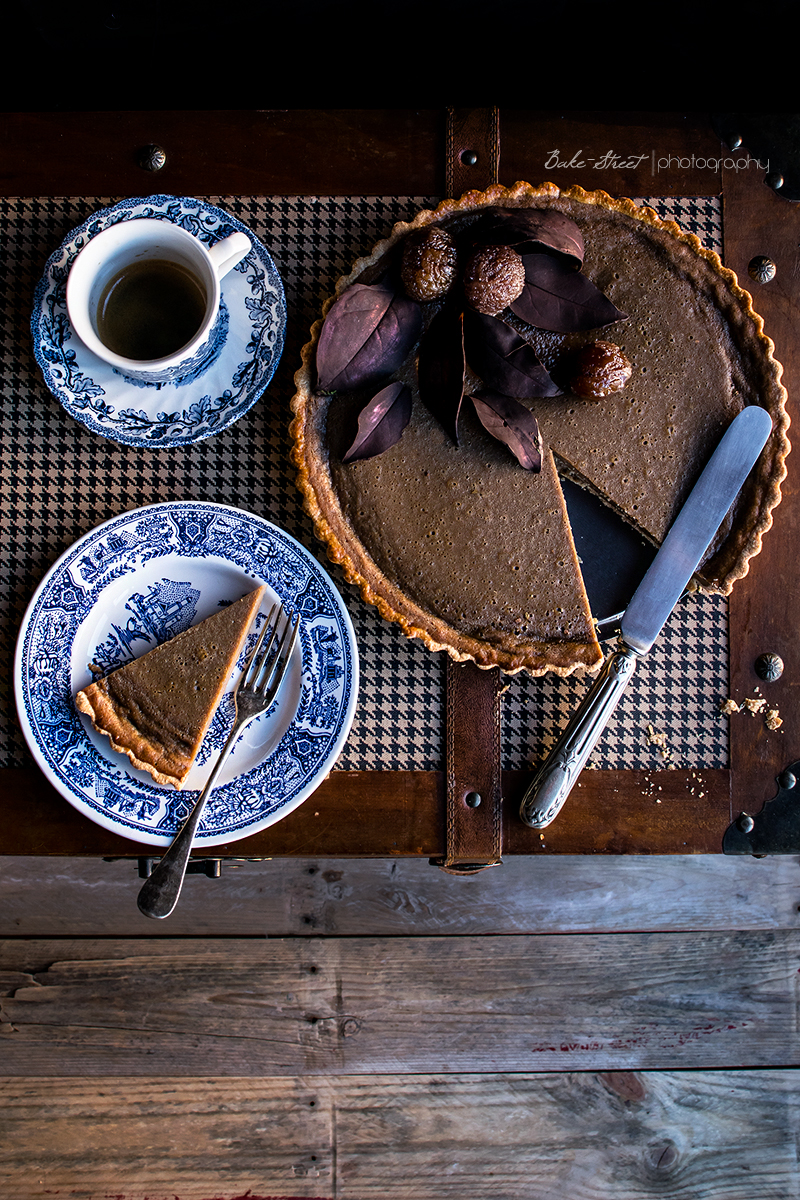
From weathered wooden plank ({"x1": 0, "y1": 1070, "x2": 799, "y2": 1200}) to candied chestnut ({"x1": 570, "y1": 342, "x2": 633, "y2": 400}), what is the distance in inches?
64.2

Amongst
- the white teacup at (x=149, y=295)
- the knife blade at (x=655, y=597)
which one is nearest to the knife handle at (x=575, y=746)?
the knife blade at (x=655, y=597)

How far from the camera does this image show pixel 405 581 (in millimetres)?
1324

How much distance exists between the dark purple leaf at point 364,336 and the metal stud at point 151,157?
18.8 inches

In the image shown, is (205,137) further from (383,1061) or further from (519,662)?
(383,1061)

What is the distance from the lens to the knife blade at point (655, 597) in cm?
130

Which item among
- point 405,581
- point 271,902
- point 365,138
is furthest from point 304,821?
point 365,138

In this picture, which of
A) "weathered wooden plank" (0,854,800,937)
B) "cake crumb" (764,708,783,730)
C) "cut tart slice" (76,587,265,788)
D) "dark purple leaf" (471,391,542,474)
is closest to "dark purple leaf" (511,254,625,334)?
"dark purple leaf" (471,391,542,474)

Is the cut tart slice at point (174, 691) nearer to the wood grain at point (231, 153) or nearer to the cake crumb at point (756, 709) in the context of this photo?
the wood grain at point (231, 153)

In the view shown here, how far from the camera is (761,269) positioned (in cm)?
141

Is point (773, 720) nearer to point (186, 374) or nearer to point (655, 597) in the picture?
point (655, 597)

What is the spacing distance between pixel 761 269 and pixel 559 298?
17.8 inches

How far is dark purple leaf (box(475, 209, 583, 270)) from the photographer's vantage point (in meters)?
1.20

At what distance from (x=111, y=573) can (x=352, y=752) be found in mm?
528

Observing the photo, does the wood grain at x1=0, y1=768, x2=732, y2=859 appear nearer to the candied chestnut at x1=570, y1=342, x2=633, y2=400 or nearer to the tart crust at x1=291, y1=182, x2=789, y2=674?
the tart crust at x1=291, y1=182, x2=789, y2=674
